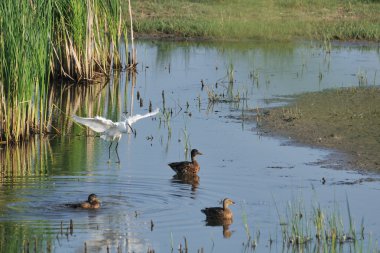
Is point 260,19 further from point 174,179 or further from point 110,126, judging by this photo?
point 174,179

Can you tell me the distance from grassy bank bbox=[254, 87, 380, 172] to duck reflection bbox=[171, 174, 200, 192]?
192cm

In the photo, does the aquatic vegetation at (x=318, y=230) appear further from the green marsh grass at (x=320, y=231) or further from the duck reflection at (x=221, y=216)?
the duck reflection at (x=221, y=216)

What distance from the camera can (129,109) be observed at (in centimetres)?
1725

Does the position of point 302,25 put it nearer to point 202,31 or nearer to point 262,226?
point 202,31

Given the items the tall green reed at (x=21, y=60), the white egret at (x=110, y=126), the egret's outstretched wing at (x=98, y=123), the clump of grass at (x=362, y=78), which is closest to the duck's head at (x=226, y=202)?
the white egret at (x=110, y=126)

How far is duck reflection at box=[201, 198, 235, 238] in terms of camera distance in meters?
9.75

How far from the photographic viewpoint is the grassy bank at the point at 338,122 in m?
13.2

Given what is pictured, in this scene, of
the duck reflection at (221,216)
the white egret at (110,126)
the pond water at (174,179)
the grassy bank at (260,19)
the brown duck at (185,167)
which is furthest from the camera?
the grassy bank at (260,19)

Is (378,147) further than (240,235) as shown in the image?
Yes

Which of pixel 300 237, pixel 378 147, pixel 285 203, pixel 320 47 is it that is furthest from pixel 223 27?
pixel 300 237

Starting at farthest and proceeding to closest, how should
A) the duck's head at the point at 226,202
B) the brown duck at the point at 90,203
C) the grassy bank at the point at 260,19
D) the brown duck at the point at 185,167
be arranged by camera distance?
the grassy bank at the point at 260,19
the brown duck at the point at 185,167
the brown duck at the point at 90,203
the duck's head at the point at 226,202

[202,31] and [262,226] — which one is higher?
[202,31]

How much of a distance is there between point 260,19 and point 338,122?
13545 millimetres

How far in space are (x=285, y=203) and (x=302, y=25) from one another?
1728 centimetres
